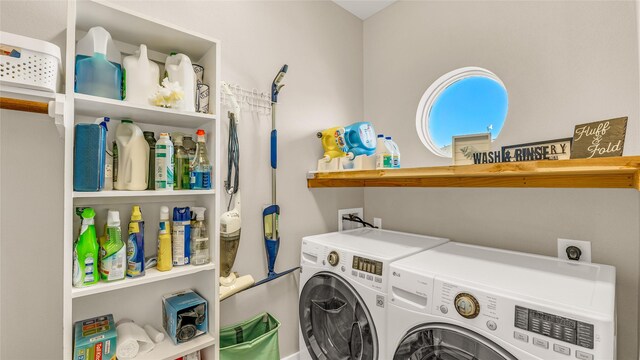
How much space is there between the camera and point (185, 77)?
1249 millimetres

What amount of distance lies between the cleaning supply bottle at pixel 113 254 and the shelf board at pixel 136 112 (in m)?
0.41

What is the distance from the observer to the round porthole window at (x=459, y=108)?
6.25ft

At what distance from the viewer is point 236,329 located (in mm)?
1583

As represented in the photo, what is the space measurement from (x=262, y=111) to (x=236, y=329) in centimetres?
130

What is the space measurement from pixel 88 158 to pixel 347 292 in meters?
1.28

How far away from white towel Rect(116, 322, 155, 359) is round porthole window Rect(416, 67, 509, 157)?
6.52 feet

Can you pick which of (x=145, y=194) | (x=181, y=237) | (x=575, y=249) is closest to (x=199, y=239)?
(x=181, y=237)

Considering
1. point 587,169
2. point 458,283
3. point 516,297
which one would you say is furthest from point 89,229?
point 587,169

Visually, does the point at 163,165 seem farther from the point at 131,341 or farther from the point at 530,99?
the point at 530,99

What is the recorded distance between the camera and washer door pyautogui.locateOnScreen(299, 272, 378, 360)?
55.2 inches

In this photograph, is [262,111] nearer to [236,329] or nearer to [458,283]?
[236,329]

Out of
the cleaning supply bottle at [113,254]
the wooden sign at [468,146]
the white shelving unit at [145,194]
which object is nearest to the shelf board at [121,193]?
the white shelving unit at [145,194]

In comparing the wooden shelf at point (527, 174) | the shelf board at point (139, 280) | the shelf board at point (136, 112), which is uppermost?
the shelf board at point (136, 112)

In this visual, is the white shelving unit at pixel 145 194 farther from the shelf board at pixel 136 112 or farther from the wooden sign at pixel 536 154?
the wooden sign at pixel 536 154
